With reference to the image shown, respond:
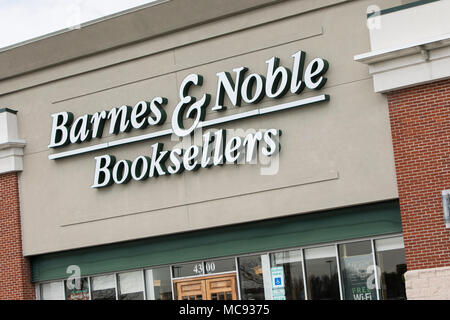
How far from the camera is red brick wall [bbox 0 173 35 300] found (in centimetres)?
2055

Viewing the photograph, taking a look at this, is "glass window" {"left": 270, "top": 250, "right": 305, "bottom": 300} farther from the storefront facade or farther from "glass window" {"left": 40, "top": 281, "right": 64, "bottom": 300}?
"glass window" {"left": 40, "top": 281, "right": 64, "bottom": 300}

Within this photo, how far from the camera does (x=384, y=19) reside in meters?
15.6

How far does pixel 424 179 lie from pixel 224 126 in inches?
215

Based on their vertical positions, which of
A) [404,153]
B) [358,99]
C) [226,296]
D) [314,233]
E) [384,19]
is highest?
[384,19]

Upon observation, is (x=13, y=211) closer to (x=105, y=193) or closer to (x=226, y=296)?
(x=105, y=193)

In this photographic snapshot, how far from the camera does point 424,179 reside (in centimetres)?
1507

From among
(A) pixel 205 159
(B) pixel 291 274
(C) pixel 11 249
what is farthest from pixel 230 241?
(C) pixel 11 249

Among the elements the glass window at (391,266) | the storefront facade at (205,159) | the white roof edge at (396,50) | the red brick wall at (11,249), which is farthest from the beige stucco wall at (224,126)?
the glass window at (391,266)

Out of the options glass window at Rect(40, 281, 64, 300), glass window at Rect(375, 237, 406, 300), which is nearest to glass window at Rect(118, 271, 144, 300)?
glass window at Rect(40, 281, 64, 300)

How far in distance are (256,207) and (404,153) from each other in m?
4.00

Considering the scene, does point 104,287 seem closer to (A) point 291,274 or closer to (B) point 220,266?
(B) point 220,266

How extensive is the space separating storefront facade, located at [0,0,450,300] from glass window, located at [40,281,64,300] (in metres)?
0.05
